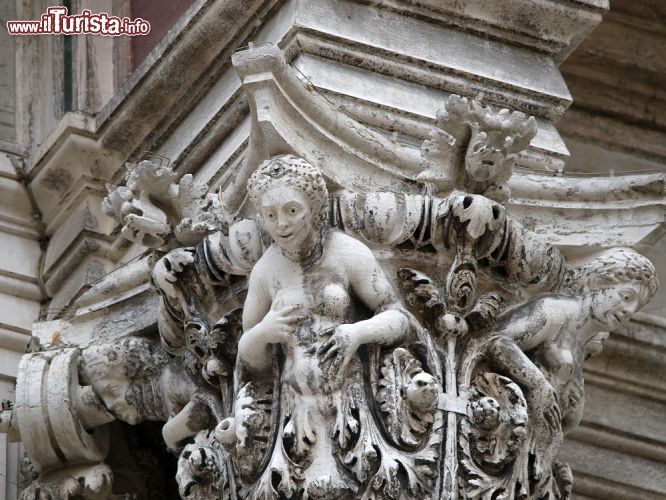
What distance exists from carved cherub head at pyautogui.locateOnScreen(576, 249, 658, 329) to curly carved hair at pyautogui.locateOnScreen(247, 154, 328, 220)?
659mm

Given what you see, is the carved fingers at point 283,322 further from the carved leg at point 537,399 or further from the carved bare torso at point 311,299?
the carved leg at point 537,399

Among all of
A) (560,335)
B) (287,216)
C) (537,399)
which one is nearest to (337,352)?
(287,216)

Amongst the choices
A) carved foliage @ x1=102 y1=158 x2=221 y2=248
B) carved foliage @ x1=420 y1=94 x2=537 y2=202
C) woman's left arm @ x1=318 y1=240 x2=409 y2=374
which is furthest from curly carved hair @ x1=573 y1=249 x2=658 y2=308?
carved foliage @ x1=102 y1=158 x2=221 y2=248

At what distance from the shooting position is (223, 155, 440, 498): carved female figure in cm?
447

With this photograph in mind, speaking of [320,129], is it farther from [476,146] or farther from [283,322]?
[283,322]

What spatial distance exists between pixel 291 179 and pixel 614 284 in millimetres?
793

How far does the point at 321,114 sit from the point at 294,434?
0.72 meters

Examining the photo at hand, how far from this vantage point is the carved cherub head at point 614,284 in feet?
16.2

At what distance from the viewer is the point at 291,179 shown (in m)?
4.58

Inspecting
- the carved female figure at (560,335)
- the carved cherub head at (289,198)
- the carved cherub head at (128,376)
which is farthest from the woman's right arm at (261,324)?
the carved cherub head at (128,376)

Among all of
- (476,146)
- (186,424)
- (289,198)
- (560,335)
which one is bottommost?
(186,424)

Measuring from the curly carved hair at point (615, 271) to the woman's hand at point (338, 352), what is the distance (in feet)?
2.09

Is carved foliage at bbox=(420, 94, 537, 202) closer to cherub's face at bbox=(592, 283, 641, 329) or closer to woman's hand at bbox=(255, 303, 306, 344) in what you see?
cherub's face at bbox=(592, 283, 641, 329)

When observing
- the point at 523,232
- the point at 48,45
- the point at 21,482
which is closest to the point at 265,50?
the point at 523,232
